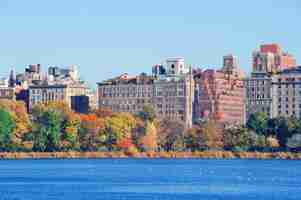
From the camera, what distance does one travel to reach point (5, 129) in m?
192

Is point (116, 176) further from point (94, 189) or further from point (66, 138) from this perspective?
point (66, 138)

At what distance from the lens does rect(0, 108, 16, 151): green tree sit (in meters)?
192

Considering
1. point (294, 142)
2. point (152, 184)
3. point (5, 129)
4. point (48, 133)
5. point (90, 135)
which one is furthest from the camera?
point (294, 142)

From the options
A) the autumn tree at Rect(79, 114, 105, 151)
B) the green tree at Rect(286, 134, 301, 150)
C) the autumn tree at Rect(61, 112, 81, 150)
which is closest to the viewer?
the autumn tree at Rect(61, 112, 81, 150)

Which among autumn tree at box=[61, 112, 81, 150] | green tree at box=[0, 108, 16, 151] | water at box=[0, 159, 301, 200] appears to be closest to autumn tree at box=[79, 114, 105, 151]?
autumn tree at box=[61, 112, 81, 150]

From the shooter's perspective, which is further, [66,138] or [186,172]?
[66,138]

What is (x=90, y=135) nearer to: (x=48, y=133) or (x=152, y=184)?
(x=48, y=133)

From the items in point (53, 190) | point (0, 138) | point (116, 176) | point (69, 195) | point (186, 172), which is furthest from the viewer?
point (0, 138)

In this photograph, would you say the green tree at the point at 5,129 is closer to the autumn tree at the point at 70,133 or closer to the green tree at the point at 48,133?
the green tree at the point at 48,133

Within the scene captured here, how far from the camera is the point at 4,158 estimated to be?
19488 centimetres

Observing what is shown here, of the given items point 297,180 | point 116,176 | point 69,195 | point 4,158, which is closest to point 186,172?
point 116,176

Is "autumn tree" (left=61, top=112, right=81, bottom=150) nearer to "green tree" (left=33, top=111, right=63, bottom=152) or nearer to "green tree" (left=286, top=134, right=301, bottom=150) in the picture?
"green tree" (left=33, top=111, right=63, bottom=152)

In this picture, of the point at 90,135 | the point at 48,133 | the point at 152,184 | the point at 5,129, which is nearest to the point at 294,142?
the point at 90,135

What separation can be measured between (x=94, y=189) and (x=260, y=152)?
98319 millimetres
